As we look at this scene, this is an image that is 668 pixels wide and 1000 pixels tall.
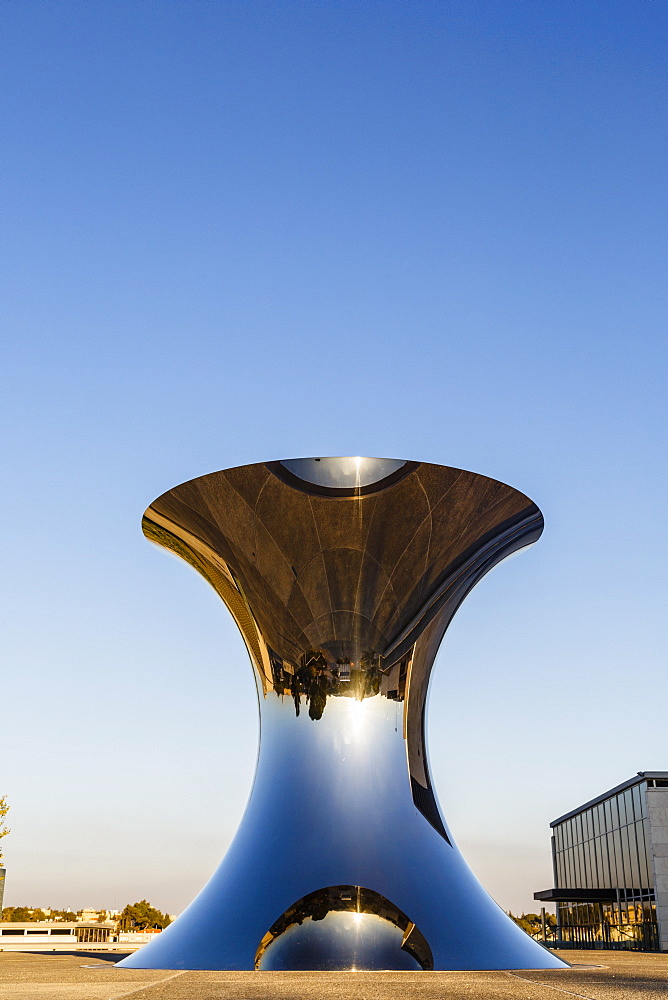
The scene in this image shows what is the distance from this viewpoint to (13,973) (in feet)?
28.8

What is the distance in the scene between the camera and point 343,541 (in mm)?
10016

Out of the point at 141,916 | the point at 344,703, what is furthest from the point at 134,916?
the point at 344,703

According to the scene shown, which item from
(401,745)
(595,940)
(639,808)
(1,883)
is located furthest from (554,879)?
(401,745)

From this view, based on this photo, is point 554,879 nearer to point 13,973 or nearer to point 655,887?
point 655,887

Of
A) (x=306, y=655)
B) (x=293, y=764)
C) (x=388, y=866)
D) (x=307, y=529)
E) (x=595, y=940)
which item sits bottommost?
(x=595, y=940)

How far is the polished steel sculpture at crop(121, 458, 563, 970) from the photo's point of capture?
8.72 m

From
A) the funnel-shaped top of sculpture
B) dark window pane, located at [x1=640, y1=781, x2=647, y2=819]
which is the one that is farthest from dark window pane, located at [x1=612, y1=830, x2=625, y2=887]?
the funnel-shaped top of sculpture

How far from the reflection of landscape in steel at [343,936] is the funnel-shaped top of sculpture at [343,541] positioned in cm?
248

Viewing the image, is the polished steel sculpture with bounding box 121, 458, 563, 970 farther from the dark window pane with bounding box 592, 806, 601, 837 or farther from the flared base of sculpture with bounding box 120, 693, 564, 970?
the dark window pane with bounding box 592, 806, 601, 837

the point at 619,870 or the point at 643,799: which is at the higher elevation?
the point at 643,799

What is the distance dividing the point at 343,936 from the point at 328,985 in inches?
70.2

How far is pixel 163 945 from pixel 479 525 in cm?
528

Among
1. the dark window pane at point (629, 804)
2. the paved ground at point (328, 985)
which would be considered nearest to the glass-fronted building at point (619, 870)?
the dark window pane at point (629, 804)

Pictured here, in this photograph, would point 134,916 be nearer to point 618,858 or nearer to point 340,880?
point 618,858
